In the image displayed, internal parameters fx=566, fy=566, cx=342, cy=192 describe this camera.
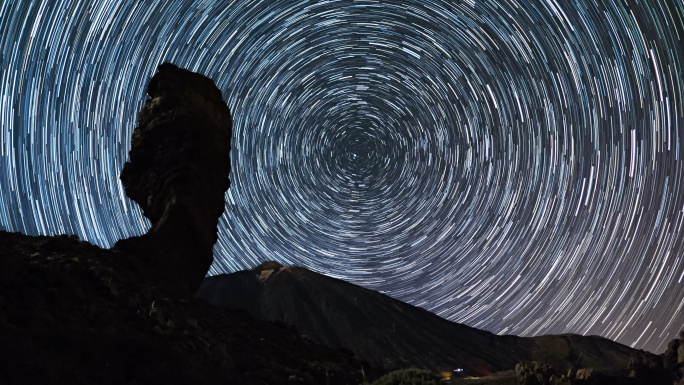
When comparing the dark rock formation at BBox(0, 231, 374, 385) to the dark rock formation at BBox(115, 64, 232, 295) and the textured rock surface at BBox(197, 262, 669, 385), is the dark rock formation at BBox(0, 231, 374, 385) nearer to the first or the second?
the dark rock formation at BBox(115, 64, 232, 295)

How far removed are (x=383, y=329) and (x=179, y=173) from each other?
103665mm

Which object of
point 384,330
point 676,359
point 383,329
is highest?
point 383,329

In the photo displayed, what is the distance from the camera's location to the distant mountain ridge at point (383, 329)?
386 feet

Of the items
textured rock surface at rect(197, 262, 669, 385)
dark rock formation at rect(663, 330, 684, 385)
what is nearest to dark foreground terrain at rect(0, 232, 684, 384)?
dark rock formation at rect(663, 330, 684, 385)

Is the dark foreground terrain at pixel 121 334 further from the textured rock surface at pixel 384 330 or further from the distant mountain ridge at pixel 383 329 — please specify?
the distant mountain ridge at pixel 383 329

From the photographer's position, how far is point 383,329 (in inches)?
5027

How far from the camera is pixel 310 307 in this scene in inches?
5364

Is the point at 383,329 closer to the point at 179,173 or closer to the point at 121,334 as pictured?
the point at 179,173

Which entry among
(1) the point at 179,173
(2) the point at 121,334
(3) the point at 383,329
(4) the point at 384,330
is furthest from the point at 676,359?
(3) the point at 383,329

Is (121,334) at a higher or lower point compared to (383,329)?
lower

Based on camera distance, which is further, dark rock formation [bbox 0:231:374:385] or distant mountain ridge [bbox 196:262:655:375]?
distant mountain ridge [bbox 196:262:655:375]

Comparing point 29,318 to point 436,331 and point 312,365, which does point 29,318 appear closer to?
point 312,365

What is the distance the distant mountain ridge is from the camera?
118 m

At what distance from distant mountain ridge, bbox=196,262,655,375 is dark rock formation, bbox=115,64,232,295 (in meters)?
82.3
